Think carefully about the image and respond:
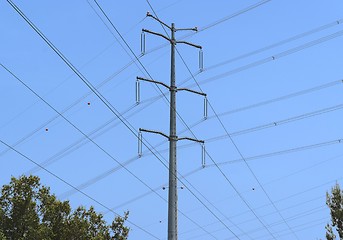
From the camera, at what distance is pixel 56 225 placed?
2185 inches

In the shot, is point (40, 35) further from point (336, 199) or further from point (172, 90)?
point (336, 199)

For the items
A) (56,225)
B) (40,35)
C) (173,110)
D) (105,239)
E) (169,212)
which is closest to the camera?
(40,35)

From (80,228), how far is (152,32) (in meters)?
18.4

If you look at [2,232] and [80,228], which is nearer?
[2,232]

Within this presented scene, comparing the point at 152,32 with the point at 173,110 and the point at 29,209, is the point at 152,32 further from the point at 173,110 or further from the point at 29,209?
the point at 29,209

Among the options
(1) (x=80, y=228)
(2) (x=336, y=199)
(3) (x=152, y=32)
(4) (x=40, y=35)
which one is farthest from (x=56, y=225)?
(4) (x=40, y=35)

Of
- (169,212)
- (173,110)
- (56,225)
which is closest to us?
(169,212)

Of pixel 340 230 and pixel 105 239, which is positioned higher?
pixel 105 239

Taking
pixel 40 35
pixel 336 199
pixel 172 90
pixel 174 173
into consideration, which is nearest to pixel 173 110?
pixel 172 90

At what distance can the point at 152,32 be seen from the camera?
49031mm

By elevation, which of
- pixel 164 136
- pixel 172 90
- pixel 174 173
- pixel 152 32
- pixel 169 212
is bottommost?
pixel 169 212

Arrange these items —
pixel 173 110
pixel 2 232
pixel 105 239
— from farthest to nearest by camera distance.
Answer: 1. pixel 105 239
2. pixel 2 232
3. pixel 173 110

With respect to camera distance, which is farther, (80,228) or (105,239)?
(105,239)

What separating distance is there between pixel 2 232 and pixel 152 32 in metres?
19.0
